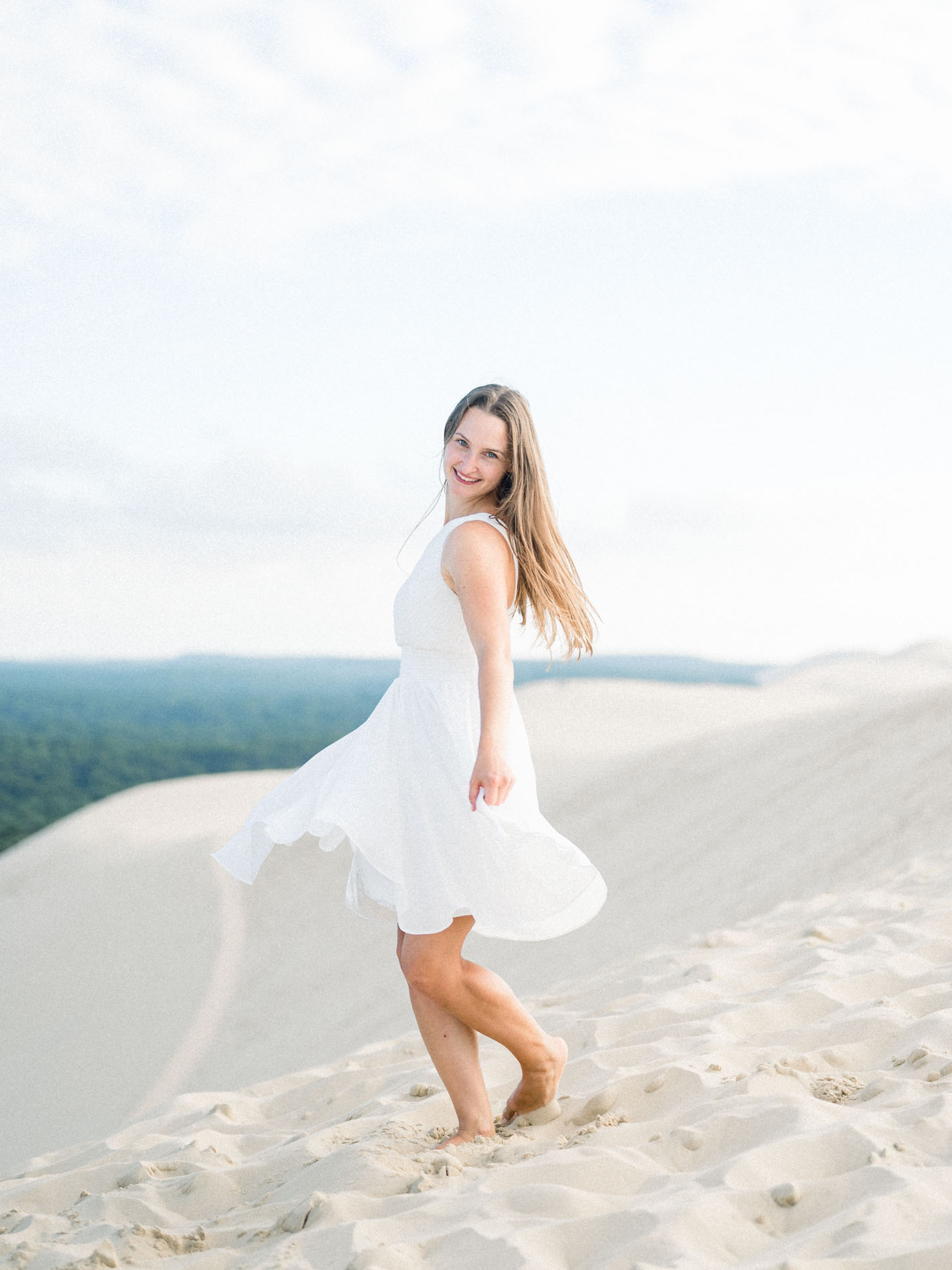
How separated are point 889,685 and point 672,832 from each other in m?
15.9

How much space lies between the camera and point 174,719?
8294cm

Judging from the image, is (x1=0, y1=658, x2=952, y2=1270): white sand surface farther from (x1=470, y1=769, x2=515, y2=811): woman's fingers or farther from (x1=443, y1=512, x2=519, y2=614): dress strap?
(x1=443, y1=512, x2=519, y2=614): dress strap

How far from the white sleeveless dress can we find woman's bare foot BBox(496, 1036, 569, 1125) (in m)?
0.36

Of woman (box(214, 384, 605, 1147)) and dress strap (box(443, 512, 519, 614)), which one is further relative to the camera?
dress strap (box(443, 512, 519, 614))

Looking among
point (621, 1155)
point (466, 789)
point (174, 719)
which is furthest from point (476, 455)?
point (174, 719)

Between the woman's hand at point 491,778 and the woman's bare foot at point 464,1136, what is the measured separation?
0.88 metres

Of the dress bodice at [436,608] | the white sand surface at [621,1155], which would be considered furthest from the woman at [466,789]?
the white sand surface at [621,1155]

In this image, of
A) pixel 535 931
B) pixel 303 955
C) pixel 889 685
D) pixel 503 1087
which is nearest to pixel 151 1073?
pixel 303 955

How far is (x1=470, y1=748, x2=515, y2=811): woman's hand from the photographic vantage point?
8.53ft

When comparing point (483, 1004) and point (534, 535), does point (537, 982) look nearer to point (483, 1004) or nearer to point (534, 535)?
point (483, 1004)

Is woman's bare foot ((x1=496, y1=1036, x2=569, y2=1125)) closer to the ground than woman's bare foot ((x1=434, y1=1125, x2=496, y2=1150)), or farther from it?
farther from it

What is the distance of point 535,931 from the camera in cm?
269

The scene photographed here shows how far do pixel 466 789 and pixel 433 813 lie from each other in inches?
4.1

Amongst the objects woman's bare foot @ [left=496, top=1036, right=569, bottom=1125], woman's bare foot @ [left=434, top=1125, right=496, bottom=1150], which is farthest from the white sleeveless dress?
woman's bare foot @ [left=434, top=1125, right=496, bottom=1150]
